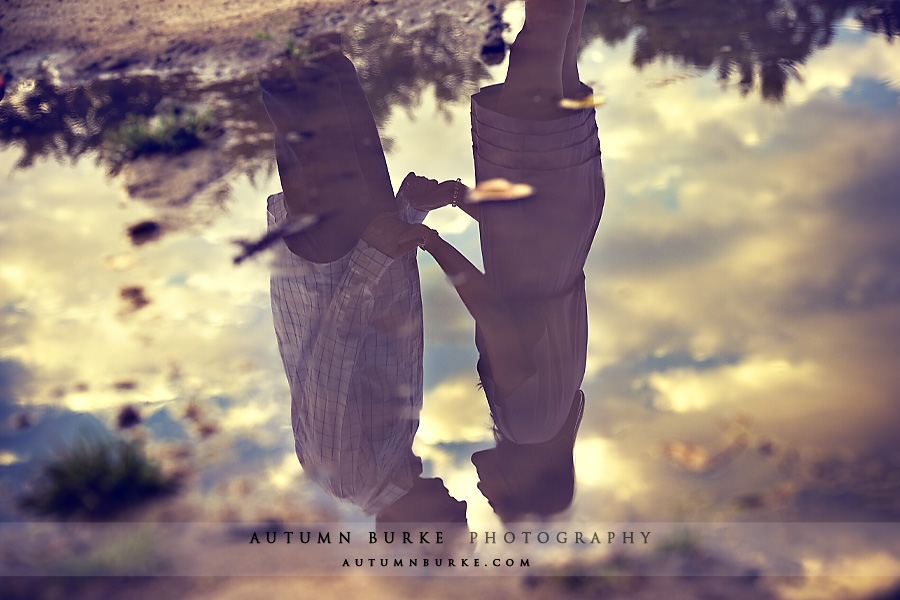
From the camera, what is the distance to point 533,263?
2.27m

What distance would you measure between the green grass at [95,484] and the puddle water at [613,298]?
2.6 inches

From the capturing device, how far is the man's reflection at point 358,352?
1.93 metres

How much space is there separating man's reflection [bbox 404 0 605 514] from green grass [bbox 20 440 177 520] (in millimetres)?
1058

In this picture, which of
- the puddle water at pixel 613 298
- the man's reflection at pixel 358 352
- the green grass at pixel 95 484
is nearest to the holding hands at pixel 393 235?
the man's reflection at pixel 358 352

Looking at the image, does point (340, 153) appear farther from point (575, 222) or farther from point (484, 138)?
point (575, 222)

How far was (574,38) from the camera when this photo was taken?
2895 mm

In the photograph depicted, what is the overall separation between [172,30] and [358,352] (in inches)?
149

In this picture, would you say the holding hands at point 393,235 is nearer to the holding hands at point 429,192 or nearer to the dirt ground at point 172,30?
the holding hands at point 429,192

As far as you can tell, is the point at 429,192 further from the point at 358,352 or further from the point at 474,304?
the point at 358,352

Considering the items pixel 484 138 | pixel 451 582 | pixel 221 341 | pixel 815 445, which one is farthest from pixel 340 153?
pixel 815 445

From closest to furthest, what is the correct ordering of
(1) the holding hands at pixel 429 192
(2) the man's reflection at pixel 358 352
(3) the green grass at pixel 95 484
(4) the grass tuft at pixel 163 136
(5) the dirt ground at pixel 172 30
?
(2) the man's reflection at pixel 358 352
(3) the green grass at pixel 95 484
(1) the holding hands at pixel 429 192
(4) the grass tuft at pixel 163 136
(5) the dirt ground at pixel 172 30

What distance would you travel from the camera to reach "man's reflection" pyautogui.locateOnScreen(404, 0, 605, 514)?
6.62ft

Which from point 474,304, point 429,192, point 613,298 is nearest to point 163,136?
point 429,192

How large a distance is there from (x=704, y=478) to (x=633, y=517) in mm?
250
